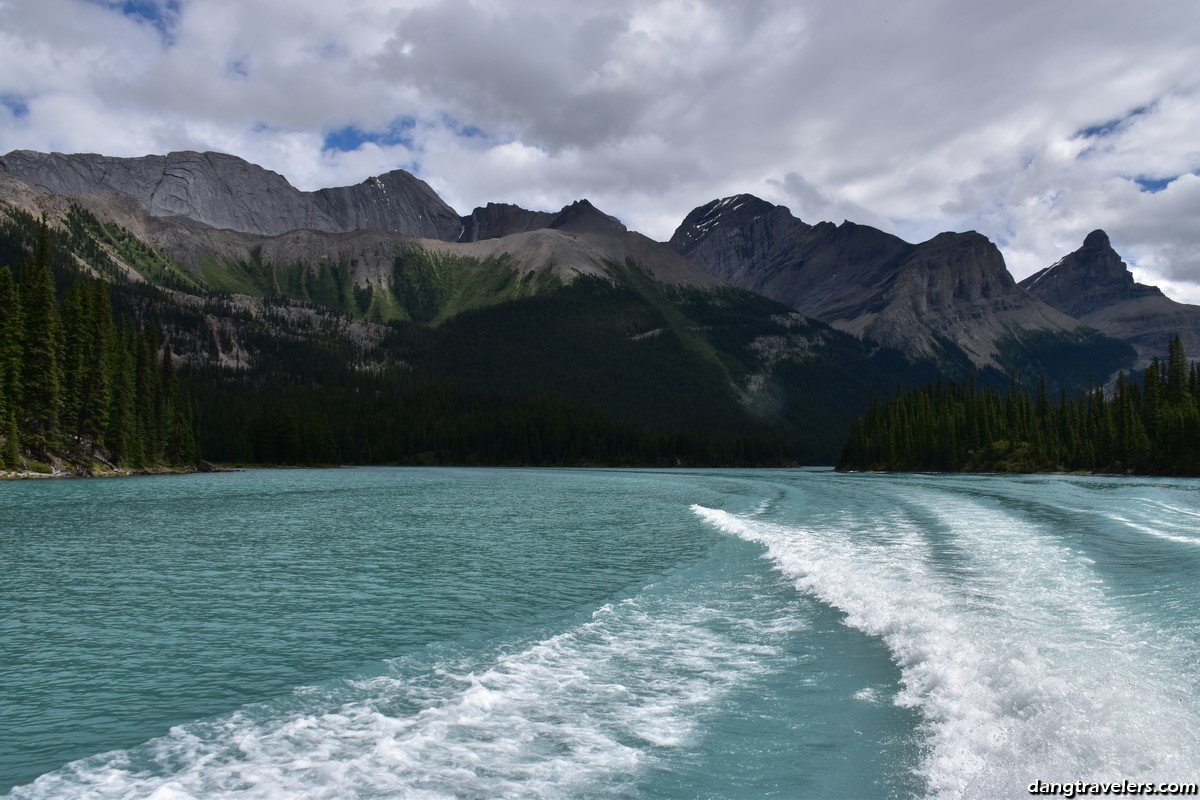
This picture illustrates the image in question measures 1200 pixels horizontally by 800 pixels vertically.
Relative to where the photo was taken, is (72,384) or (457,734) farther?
(72,384)

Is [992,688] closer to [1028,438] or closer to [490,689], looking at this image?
[490,689]

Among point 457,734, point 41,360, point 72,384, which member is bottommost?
point 457,734

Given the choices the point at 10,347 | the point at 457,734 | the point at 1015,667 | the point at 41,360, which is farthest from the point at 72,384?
the point at 1015,667

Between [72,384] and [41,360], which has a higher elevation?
[41,360]

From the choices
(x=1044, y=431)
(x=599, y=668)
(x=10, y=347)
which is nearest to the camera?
(x=599, y=668)

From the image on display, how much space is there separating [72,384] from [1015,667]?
357 feet

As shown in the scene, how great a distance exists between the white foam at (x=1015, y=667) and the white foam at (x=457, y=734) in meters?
3.79

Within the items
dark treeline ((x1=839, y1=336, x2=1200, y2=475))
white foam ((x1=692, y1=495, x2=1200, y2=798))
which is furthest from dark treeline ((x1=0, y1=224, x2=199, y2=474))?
dark treeline ((x1=839, y1=336, x2=1200, y2=475))

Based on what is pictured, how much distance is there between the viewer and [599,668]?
16.5 m

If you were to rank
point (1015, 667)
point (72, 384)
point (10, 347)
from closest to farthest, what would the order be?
point (1015, 667)
point (10, 347)
point (72, 384)

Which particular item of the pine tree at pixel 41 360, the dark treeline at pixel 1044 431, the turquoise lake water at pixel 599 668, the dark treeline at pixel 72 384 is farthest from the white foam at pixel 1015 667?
the dark treeline at pixel 1044 431

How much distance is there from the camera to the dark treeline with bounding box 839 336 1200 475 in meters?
121

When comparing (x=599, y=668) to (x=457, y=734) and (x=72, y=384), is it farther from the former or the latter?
(x=72, y=384)

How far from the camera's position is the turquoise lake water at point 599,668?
35.5 feet
